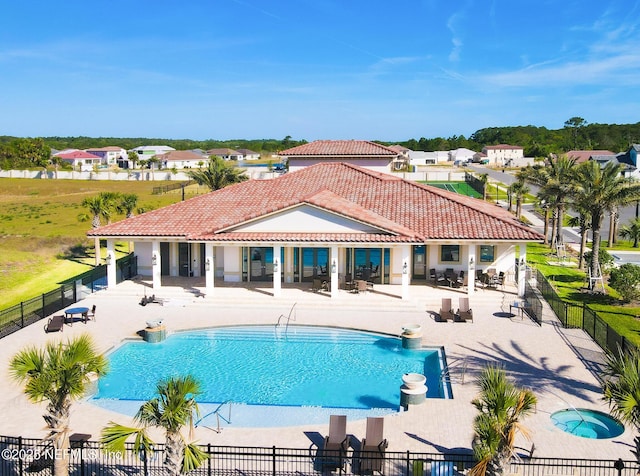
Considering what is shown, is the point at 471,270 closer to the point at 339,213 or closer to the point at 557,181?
the point at 339,213

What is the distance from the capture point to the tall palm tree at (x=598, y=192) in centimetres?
3316

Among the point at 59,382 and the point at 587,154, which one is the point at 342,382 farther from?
the point at 587,154

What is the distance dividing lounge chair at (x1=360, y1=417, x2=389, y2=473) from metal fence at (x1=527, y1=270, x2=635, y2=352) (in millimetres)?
9563

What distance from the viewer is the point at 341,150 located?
50.3 meters

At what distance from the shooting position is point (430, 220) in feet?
111

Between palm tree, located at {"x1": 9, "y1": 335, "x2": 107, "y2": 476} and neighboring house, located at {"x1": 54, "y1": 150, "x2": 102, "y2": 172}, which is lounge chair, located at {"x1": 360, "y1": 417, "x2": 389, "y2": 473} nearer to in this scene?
palm tree, located at {"x1": 9, "y1": 335, "x2": 107, "y2": 476}

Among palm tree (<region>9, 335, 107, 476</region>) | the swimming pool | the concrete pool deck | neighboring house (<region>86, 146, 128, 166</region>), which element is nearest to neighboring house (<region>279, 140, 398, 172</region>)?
the concrete pool deck

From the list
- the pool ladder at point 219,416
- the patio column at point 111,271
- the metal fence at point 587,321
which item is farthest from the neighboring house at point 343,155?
the pool ladder at point 219,416

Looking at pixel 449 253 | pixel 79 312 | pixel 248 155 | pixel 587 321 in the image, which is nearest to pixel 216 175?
pixel 449 253

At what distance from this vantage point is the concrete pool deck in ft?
55.8

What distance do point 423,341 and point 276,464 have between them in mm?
11309

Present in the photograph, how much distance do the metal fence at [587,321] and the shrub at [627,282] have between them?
2578mm

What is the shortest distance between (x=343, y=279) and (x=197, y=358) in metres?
11.2

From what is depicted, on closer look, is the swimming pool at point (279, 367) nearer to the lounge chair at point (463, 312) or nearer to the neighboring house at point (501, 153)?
the lounge chair at point (463, 312)
